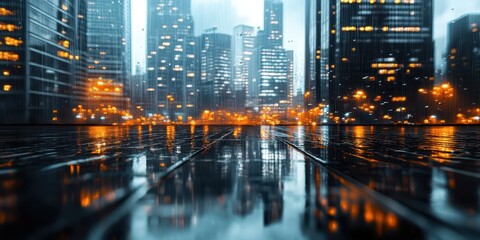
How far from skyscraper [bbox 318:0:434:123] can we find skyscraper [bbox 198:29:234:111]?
191 ft

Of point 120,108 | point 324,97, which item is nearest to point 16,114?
point 120,108

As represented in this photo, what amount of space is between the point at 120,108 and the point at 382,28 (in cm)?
9857

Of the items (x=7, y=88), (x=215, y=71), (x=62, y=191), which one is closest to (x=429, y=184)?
(x=62, y=191)

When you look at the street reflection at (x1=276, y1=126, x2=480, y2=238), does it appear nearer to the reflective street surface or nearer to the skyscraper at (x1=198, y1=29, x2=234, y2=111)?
the reflective street surface

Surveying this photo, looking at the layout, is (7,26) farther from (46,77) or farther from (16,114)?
(16,114)

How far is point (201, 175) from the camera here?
992 centimetres

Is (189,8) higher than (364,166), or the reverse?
(189,8)

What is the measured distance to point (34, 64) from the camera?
94.0 meters

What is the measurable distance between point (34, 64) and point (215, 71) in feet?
326

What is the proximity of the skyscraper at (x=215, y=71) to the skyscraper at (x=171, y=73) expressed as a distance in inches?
367

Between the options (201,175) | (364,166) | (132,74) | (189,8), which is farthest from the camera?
(189,8)

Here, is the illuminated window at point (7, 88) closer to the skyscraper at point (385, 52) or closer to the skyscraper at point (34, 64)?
the skyscraper at point (34, 64)

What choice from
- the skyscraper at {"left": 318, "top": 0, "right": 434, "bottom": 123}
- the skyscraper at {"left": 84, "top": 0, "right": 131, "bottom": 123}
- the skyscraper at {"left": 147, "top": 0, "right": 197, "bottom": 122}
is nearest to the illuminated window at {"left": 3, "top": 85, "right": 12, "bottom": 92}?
the skyscraper at {"left": 84, "top": 0, "right": 131, "bottom": 123}

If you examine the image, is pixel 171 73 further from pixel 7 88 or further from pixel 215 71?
pixel 7 88
